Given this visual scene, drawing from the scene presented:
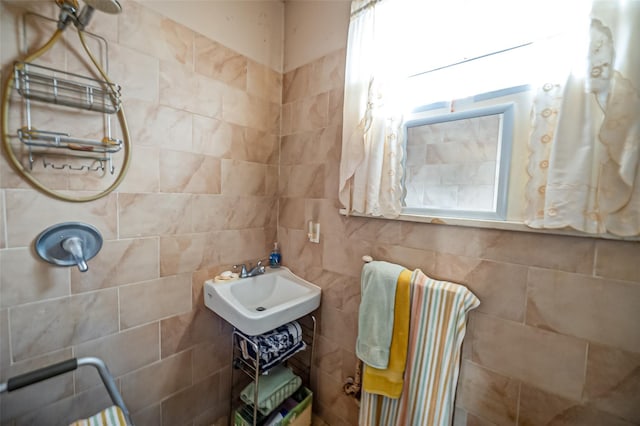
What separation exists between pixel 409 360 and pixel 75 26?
6.42 ft

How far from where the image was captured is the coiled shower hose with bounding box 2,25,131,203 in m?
0.83

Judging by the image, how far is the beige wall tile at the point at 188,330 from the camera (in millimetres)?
1260

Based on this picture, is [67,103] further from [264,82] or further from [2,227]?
[264,82]

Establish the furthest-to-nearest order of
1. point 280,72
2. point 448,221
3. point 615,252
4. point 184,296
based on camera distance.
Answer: point 280,72, point 184,296, point 448,221, point 615,252

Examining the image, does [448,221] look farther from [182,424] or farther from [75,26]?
[182,424]

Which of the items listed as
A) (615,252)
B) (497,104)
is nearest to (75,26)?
(497,104)

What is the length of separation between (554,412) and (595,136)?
94 centimetres

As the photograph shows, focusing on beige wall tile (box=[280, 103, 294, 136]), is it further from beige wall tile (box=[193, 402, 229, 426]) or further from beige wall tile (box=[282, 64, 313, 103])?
beige wall tile (box=[193, 402, 229, 426])

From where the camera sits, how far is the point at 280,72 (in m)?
1.68

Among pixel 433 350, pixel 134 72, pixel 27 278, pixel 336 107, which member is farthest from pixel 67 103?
pixel 433 350

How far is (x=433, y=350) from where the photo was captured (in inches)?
38.4

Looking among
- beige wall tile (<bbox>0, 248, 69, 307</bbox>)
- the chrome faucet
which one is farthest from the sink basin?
beige wall tile (<bbox>0, 248, 69, 307</bbox>)

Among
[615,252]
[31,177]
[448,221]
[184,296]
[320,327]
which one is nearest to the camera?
[615,252]

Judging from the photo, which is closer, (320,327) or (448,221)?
(448,221)
